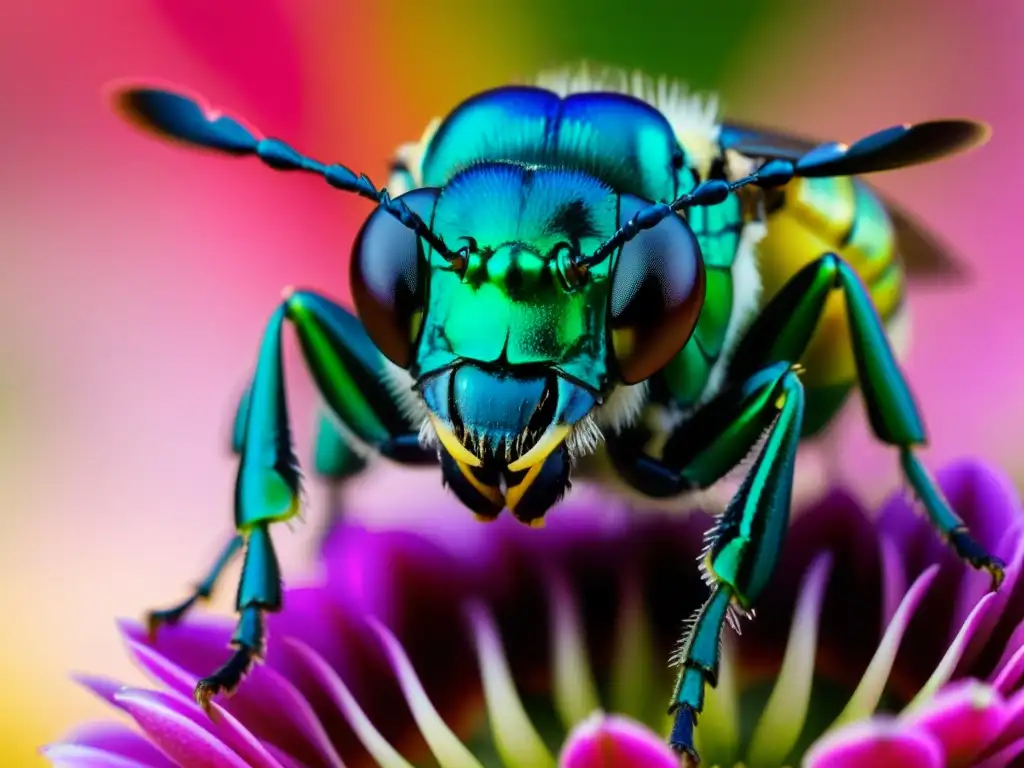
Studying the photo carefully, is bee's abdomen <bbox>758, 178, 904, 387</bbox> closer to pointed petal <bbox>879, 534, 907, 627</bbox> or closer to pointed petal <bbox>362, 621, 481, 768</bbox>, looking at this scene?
pointed petal <bbox>879, 534, 907, 627</bbox>

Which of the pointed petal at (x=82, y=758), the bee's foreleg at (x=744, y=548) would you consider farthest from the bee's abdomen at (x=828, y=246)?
the pointed petal at (x=82, y=758)

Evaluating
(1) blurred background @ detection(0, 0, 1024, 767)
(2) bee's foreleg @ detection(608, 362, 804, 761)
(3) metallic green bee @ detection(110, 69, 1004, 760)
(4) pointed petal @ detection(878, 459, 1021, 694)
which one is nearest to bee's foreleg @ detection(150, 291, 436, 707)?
(3) metallic green bee @ detection(110, 69, 1004, 760)

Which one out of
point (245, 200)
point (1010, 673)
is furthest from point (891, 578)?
point (245, 200)

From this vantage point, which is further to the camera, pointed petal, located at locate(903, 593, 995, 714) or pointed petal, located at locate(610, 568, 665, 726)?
pointed petal, located at locate(610, 568, 665, 726)

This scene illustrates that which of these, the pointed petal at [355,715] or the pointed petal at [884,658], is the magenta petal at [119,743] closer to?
the pointed petal at [355,715]

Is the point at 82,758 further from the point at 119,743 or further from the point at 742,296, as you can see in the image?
the point at 742,296

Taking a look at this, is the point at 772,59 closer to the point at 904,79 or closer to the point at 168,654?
the point at 904,79

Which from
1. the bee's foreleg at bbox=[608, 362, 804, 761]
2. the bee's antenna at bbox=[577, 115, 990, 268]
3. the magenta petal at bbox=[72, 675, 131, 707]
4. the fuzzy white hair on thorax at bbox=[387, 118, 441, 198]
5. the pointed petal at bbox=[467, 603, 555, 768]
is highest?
the fuzzy white hair on thorax at bbox=[387, 118, 441, 198]
